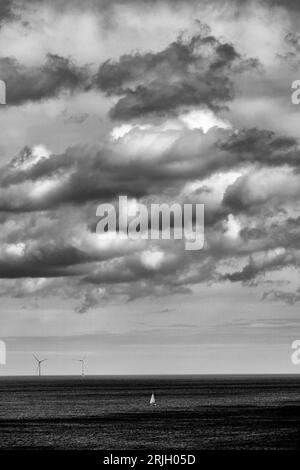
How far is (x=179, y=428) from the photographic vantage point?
447 feet

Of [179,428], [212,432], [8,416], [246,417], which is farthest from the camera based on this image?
[8,416]

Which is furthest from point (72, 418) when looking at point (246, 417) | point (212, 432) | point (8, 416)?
point (212, 432)
